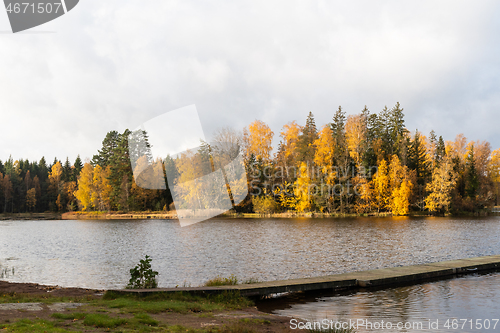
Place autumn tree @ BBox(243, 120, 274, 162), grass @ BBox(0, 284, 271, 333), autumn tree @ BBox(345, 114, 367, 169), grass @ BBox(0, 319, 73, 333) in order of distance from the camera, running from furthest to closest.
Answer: autumn tree @ BBox(243, 120, 274, 162) < autumn tree @ BBox(345, 114, 367, 169) < grass @ BBox(0, 284, 271, 333) < grass @ BBox(0, 319, 73, 333)

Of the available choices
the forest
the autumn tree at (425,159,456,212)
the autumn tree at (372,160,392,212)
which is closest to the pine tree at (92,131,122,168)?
the forest

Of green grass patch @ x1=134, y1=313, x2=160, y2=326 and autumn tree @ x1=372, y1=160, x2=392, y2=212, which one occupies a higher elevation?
autumn tree @ x1=372, y1=160, x2=392, y2=212

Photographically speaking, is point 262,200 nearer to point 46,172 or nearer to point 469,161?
point 469,161

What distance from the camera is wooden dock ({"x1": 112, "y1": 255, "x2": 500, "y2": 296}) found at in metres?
11.0

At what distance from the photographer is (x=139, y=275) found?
11055 millimetres

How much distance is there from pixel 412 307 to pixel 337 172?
1992 inches

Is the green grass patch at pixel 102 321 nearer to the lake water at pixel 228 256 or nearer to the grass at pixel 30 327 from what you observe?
the grass at pixel 30 327

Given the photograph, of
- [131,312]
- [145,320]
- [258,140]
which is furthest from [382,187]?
[145,320]

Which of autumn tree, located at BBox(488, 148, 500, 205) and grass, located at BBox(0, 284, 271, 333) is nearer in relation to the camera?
grass, located at BBox(0, 284, 271, 333)

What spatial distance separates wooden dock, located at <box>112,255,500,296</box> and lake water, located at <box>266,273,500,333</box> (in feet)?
1.43

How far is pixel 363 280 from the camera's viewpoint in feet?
42.0

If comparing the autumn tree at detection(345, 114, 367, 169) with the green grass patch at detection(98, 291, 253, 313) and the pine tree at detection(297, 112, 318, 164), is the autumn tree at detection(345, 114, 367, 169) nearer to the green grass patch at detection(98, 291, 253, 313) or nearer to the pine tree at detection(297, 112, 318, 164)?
the pine tree at detection(297, 112, 318, 164)

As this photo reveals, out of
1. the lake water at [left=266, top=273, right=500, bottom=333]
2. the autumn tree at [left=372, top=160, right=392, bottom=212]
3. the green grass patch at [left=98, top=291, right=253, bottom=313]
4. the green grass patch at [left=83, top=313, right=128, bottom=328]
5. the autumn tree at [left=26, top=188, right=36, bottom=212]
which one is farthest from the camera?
the autumn tree at [left=26, top=188, right=36, bottom=212]

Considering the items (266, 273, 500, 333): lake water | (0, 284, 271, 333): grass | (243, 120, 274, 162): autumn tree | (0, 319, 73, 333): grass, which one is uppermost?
(243, 120, 274, 162): autumn tree
